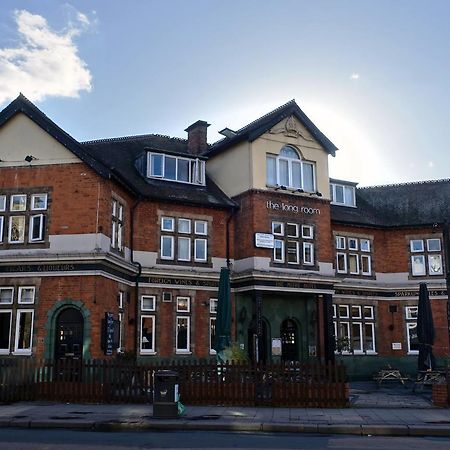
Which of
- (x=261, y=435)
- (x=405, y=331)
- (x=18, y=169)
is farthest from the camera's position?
(x=405, y=331)

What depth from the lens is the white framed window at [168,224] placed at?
23.2m

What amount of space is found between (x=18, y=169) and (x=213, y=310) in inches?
378

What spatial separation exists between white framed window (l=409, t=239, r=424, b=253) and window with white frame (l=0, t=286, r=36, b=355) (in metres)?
18.8

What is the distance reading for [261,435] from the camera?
1166 centimetres

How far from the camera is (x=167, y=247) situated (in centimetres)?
2316

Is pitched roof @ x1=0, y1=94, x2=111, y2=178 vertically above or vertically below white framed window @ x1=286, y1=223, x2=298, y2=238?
above

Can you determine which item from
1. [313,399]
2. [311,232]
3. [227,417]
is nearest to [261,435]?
[227,417]

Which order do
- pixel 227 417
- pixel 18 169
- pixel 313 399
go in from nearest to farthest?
1. pixel 227 417
2. pixel 313 399
3. pixel 18 169

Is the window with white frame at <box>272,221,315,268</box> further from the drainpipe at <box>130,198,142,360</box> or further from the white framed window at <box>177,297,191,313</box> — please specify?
the drainpipe at <box>130,198,142,360</box>

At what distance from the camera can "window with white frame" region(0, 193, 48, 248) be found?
63.5 ft

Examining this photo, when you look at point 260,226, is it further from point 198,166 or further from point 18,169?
point 18,169

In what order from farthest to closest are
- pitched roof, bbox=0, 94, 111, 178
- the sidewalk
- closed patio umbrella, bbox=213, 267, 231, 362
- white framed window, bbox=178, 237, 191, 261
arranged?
1. white framed window, bbox=178, 237, 191, 261
2. pitched roof, bbox=0, 94, 111, 178
3. closed patio umbrella, bbox=213, 267, 231, 362
4. the sidewalk

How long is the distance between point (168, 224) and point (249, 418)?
11525mm

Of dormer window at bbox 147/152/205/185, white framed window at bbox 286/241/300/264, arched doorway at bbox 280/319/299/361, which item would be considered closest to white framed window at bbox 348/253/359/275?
arched doorway at bbox 280/319/299/361
